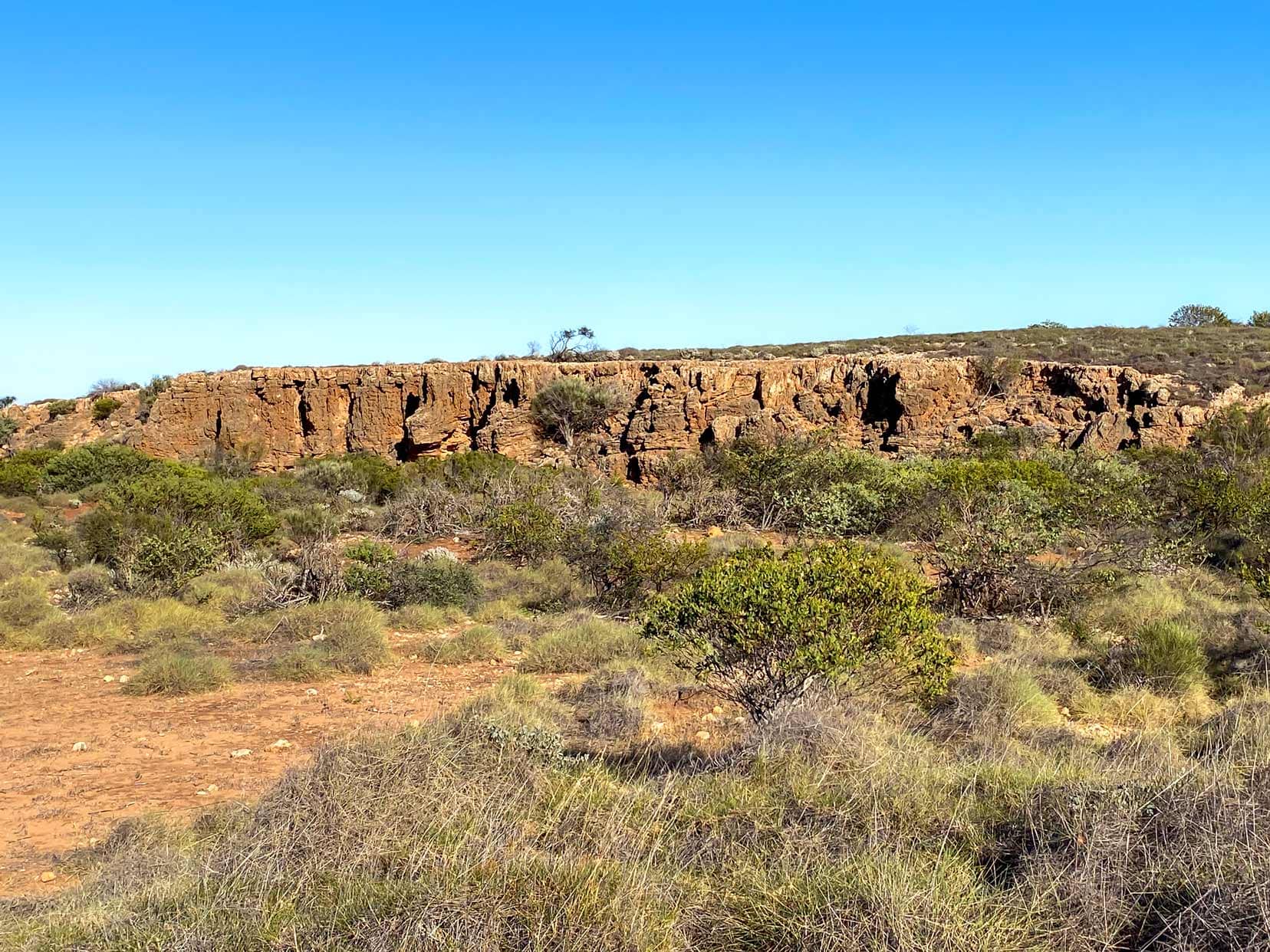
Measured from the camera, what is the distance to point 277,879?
127 inches

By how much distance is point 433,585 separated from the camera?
11.8 meters

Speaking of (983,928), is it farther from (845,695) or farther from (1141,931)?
(845,695)

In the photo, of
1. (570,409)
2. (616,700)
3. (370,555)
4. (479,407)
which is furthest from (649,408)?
(616,700)

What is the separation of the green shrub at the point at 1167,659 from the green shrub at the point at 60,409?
134 ft

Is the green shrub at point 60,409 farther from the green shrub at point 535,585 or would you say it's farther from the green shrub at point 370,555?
the green shrub at point 535,585

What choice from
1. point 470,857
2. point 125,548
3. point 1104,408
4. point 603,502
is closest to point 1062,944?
point 470,857

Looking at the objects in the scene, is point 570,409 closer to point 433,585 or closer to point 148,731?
point 433,585

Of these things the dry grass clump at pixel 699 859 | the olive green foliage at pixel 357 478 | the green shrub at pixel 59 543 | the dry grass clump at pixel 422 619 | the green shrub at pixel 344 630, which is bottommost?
the dry grass clump at pixel 422 619

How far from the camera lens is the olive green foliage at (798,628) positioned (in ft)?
18.9

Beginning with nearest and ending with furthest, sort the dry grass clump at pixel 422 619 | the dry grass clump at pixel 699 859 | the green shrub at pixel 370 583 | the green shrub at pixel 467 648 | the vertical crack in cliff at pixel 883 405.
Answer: the dry grass clump at pixel 699 859, the green shrub at pixel 467 648, the dry grass clump at pixel 422 619, the green shrub at pixel 370 583, the vertical crack in cliff at pixel 883 405

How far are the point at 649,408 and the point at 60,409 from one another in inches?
1034

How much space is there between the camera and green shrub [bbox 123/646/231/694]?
8141 millimetres

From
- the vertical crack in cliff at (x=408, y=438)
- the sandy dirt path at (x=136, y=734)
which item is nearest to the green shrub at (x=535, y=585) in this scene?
the sandy dirt path at (x=136, y=734)

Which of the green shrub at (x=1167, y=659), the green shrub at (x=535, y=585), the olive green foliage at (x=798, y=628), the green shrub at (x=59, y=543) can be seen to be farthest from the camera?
the green shrub at (x=59, y=543)
